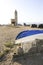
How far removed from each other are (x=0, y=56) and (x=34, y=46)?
1.78m

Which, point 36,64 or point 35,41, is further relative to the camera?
point 35,41

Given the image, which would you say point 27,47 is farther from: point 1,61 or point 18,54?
point 1,61

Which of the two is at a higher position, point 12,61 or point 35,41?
point 35,41

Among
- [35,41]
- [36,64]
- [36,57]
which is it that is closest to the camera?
[36,64]

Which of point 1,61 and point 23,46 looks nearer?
point 1,61

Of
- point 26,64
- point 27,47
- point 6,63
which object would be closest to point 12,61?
point 6,63

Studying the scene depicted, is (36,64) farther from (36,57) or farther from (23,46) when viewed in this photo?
(23,46)

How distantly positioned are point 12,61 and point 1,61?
0.56 m

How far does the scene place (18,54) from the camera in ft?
24.4

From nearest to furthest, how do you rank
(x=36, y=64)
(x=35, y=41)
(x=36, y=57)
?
1. (x=36, y=64)
2. (x=36, y=57)
3. (x=35, y=41)

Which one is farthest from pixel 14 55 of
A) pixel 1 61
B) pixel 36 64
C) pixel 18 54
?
pixel 36 64

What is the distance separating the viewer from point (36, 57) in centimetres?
727

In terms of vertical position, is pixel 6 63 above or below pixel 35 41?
below

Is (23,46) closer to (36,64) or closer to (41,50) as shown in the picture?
(41,50)
